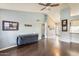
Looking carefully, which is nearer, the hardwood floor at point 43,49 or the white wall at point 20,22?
the white wall at point 20,22

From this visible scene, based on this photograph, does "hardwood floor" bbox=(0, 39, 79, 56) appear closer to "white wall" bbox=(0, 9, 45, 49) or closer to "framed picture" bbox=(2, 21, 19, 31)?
"white wall" bbox=(0, 9, 45, 49)

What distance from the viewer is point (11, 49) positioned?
10.7 feet

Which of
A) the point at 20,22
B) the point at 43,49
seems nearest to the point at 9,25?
the point at 20,22

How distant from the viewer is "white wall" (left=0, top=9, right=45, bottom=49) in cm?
314

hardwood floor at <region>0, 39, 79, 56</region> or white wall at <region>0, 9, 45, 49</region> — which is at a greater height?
white wall at <region>0, 9, 45, 49</region>

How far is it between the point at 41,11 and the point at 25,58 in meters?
1.47

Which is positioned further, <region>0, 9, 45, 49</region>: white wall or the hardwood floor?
the hardwood floor

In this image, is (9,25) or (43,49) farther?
(43,49)

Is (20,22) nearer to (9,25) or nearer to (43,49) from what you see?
(9,25)

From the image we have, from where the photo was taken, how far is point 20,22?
3.23m

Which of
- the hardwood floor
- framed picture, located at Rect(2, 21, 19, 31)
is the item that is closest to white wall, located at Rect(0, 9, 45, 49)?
framed picture, located at Rect(2, 21, 19, 31)

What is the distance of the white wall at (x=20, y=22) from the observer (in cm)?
314

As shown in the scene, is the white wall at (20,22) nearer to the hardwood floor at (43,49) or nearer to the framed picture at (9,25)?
the framed picture at (9,25)

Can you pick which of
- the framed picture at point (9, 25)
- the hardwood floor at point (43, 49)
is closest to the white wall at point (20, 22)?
the framed picture at point (9, 25)
